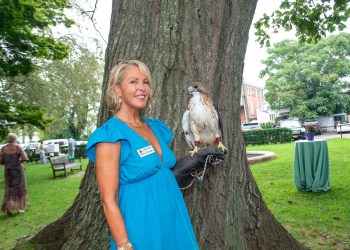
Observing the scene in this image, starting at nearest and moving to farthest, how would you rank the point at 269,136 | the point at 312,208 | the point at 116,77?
1. the point at 116,77
2. the point at 312,208
3. the point at 269,136

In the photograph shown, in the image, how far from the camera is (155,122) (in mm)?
2258

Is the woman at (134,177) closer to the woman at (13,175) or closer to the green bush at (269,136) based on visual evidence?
the woman at (13,175)

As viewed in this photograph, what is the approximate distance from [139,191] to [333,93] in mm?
38496

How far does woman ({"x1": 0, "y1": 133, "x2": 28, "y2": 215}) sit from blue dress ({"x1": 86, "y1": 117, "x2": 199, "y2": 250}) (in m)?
6.98

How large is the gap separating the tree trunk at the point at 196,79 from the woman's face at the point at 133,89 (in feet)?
2.67

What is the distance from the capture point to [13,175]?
7.96 meters

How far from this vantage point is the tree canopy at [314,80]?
3534cm

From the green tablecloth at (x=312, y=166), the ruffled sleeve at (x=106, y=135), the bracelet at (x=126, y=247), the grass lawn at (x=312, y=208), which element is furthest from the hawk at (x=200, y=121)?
the green tablecloth at (x=312, y=166)

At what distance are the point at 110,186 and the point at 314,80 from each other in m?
37.9

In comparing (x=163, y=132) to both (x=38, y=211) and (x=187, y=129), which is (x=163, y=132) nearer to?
(x=187, y=129)

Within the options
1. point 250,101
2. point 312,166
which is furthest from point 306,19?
point 250,101

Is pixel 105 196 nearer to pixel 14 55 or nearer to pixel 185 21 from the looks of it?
pixel 185 21

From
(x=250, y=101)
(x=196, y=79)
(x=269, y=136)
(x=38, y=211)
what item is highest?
(x=250, y=101)

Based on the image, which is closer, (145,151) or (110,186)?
(110,186)
